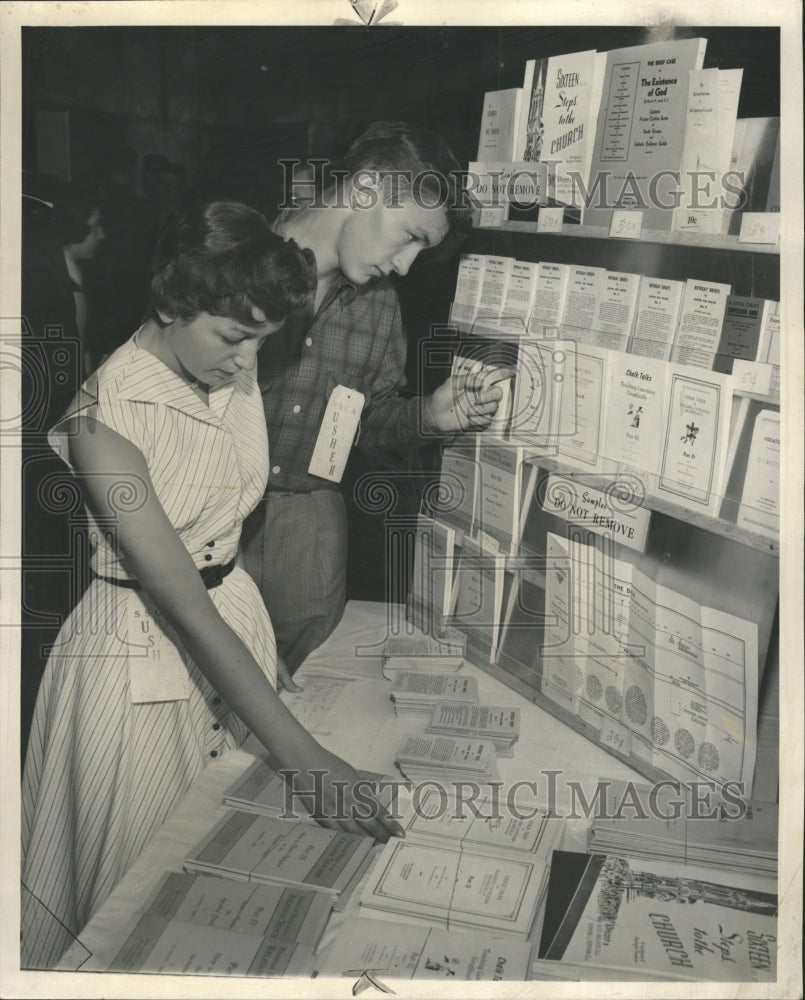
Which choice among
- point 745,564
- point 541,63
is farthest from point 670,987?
point 541,63

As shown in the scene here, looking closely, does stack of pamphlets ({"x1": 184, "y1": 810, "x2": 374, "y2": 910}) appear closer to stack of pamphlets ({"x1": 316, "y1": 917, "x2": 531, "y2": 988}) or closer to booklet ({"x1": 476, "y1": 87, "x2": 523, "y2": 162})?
stack of pamphlets ({"x1": 316, "y1": 917, "x2": 531, "y2": 988})

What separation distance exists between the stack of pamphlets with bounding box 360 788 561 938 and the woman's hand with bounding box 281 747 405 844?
0.22ft

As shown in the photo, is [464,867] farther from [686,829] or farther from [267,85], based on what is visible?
[267,85]

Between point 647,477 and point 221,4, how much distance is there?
121 cm

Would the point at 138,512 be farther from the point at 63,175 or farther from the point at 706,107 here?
the point at 706,107

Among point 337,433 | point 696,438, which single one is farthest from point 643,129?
point 337,433

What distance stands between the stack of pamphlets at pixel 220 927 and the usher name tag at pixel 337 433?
792mm

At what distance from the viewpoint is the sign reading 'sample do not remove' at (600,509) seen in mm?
1897

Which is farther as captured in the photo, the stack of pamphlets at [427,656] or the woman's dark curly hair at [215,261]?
the stack of pamphlets at [427,656]

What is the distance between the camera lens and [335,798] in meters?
1.90

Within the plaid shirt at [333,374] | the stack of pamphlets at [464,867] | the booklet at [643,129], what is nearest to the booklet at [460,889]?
the stack of pamphlets at [464,867]

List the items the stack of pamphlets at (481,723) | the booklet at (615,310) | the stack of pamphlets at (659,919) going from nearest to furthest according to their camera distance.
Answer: the stack of pamphlets at (659,919), the booklet at (615,310), the stack of pamphlets at (481,723)

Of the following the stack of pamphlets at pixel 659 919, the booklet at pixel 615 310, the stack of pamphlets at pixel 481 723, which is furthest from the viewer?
the stack of pamphlets at pixel 481 723

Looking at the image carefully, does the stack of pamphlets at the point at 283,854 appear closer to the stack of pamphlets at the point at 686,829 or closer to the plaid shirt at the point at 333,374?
the stack of pamphlets at the point at 686,829
